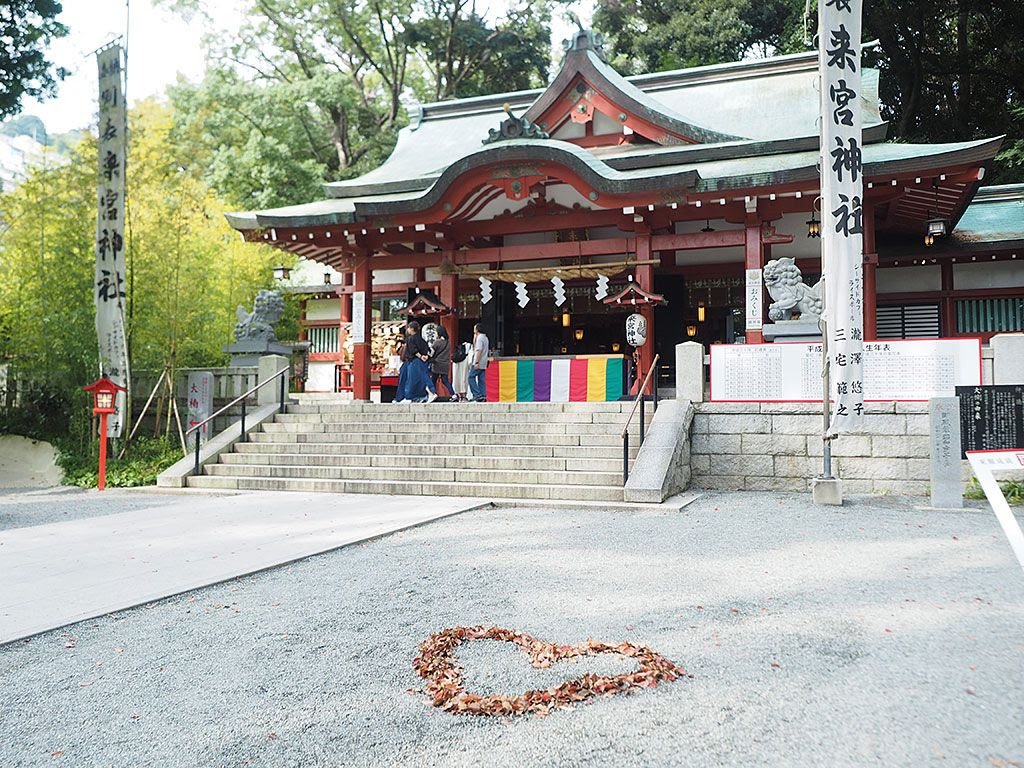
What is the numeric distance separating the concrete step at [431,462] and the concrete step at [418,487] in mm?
455

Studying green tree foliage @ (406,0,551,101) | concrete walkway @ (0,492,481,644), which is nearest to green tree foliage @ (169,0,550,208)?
green tree foliage @ (406,0,551,101)

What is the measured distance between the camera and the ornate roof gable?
1333 centimetres

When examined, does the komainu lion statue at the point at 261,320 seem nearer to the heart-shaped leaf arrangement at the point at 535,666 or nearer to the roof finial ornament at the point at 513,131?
the roof finial ornament at the point at 513,131

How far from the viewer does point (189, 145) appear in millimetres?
27328

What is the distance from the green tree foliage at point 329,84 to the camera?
2525cm

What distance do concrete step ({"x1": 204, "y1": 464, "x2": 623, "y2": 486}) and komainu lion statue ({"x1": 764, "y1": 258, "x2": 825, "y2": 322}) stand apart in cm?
342

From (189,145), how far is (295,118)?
4.33m

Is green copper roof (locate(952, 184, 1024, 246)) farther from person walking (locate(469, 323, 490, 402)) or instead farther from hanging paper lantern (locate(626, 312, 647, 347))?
person walking (locate(469, 323, 490, 402))

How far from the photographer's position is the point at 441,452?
31.8ft

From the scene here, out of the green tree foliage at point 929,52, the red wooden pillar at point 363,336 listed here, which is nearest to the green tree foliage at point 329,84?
the green tree foliage at point 929,52

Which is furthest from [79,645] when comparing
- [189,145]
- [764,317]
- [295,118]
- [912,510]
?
[189,145]

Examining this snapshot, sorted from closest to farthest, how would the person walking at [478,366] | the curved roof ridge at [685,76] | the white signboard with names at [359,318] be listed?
the person walking at [478,366], the white signboard with names at [359,318], the curved roof ridge at [685,76]

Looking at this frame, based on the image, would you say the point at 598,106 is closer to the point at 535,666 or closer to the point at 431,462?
the point at 431,462

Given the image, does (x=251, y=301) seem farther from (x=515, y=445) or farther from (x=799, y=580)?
(x=799, y=580)
